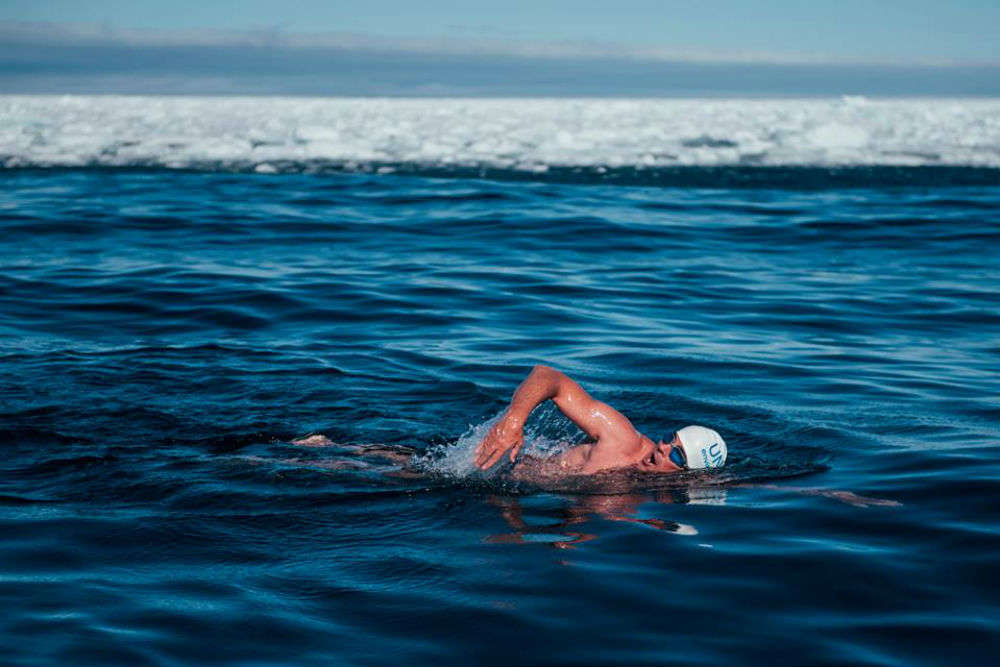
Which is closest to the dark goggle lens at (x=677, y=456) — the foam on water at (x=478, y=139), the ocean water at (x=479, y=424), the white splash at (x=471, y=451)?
the ocean water at (x=479, y=424)

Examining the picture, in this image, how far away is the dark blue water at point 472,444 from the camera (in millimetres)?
4887

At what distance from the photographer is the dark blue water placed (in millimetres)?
4887

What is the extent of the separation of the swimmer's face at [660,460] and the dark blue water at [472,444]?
0.23m

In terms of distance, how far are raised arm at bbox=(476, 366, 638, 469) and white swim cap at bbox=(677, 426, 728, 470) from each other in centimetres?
31

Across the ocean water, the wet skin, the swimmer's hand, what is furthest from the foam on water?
the swimmer's hand

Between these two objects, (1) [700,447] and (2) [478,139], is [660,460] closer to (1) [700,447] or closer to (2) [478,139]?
(1) [700,447]

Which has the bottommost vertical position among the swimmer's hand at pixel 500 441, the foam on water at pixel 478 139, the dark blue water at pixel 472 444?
the dark blue water at pixel 472 444

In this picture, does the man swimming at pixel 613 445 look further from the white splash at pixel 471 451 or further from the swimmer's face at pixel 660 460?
the white splash at pixel 471 451

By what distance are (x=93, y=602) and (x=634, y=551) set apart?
8.15 feet

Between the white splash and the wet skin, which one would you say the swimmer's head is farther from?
the white splash

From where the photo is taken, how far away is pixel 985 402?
8.66 metres

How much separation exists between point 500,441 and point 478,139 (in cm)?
2510

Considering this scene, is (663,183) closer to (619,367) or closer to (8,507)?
(619,367)

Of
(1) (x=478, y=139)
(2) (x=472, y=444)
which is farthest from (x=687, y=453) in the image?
(1) (x=478, y=139)
